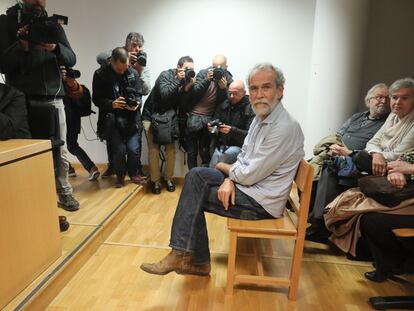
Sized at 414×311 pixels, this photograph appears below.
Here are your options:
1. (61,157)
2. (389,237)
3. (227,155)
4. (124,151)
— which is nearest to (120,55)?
(124,151)

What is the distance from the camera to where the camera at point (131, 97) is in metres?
2.55

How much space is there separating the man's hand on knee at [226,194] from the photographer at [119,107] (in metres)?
1.40

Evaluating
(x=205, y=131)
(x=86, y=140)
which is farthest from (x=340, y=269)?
(x=86, y=140)

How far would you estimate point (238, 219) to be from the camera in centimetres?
152

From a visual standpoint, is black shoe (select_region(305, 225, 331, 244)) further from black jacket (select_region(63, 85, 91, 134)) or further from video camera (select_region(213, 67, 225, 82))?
black jacket (select_region(63, 85, 91, 134))

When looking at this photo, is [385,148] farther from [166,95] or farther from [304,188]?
[166,95]

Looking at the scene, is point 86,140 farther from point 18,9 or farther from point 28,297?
point 28,297

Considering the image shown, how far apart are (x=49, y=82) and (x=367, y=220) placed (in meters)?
1.98

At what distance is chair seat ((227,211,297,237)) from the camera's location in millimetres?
1438

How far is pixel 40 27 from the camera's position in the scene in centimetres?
165

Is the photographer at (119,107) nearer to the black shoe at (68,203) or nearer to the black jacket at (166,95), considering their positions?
the black jacket at (166,95)

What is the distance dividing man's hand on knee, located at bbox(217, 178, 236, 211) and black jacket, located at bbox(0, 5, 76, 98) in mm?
1214

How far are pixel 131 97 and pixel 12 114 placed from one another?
1106 mm

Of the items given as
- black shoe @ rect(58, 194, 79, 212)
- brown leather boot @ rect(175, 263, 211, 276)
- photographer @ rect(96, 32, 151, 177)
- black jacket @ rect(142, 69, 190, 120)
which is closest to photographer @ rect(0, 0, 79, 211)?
black shoe @ rect(58, 194, 79, 212)
